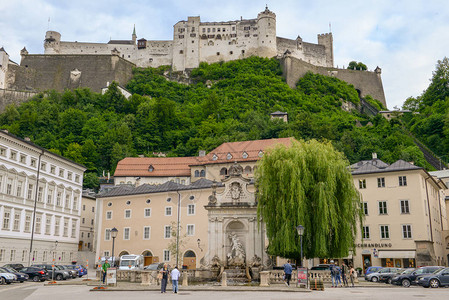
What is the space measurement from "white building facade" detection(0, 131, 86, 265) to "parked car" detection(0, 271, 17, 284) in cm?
1238

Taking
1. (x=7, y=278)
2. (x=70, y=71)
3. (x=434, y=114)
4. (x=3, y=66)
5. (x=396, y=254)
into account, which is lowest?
(x=7, y=278)

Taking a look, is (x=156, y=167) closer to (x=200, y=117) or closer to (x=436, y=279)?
(x=200, y=117)

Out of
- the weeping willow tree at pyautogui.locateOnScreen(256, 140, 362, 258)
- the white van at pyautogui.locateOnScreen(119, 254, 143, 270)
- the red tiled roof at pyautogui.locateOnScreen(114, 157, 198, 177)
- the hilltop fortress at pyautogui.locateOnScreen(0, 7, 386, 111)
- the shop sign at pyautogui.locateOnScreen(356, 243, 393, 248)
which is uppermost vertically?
the hilltop fortress at pyautogui.locateOnScreen(0, 7, 386, 111)

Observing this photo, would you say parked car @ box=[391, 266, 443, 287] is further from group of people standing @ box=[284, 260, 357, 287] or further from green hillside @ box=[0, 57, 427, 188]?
green hillside @ box=[0, 57, 427, 188]

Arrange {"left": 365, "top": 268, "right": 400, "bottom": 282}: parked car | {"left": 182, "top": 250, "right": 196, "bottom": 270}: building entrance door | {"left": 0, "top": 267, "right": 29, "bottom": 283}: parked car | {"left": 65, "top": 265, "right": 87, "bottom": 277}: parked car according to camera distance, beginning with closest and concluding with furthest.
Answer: {"left": 0, "top": 267, "right": 29, "bottom": 283}: parked car, {"left": 365, "top": 268, "right": 400, "bottom": 282}: parked car, {"left": 65, "top": 265, "right": 87, "bottom": 277}: parked car, {"left": 182, "top": 250, "right": 196, "bottom": 270}: building entrance door

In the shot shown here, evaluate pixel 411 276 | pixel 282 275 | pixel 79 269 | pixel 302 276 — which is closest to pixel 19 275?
pixel 79 269

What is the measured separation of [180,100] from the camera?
120375 millimetres

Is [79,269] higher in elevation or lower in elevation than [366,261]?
lower

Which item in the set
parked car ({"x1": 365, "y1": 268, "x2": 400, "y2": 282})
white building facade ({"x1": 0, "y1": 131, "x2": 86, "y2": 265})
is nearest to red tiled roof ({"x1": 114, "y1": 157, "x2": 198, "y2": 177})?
white building facade ({"x1": 0, "y1": 131, "x2": 86, "y2": 265})

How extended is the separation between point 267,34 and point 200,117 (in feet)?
121

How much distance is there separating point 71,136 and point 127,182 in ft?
100

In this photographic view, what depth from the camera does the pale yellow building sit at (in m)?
44.2

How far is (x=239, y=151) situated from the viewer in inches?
2874

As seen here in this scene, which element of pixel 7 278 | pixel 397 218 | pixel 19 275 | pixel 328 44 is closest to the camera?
pixel 7 278
